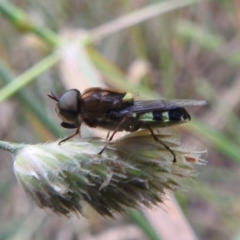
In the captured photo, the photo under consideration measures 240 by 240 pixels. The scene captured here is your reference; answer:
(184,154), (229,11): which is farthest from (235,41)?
(184,154)

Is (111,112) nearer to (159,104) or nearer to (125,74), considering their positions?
(159,104)

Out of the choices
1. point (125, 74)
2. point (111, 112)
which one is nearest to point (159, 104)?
point (111, 112)

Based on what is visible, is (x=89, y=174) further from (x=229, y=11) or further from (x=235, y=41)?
(x=235, y=41)

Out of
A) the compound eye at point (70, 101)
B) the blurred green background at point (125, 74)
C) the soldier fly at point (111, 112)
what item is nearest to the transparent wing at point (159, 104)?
the soldier fly at point (111, 112)

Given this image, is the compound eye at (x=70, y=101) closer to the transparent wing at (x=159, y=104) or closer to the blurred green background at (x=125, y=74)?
the transparent wing at (x=159, y=104)

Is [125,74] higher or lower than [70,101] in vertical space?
lower

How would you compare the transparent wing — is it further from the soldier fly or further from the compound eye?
the compound eye
